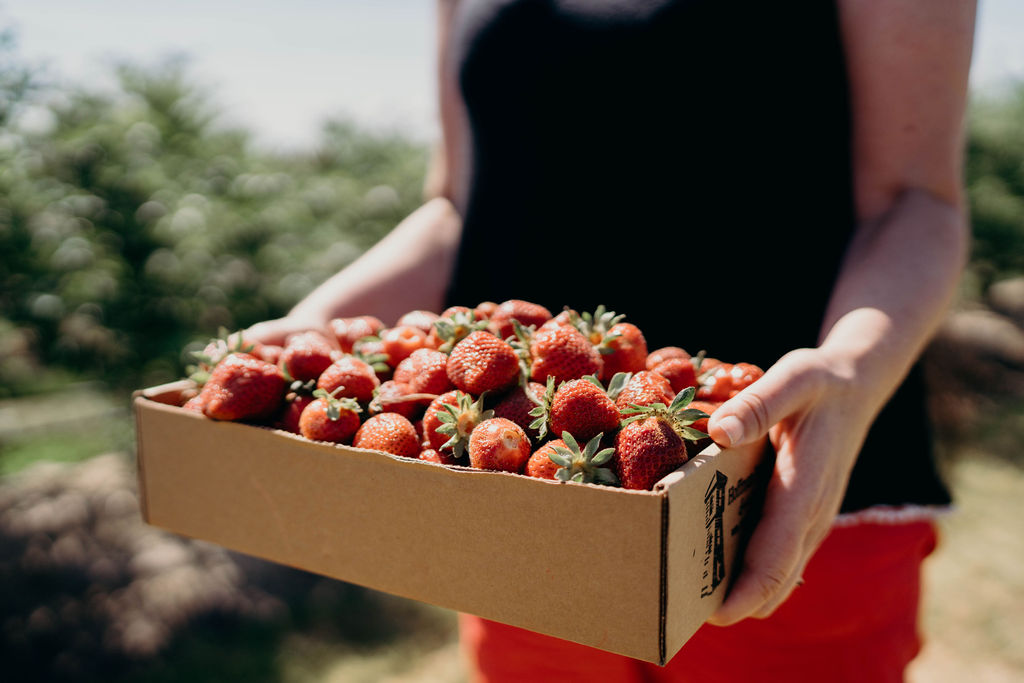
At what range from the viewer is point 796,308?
1.45 m

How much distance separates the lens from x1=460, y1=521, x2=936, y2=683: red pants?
1.32 metres

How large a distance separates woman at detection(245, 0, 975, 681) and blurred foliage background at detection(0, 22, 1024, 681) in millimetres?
1992

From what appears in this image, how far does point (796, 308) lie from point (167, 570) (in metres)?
2.97

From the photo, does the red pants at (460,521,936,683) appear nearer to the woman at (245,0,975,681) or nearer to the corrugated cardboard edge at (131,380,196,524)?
the woman at (245,0,975,681)

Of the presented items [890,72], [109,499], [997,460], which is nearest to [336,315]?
[890,72]

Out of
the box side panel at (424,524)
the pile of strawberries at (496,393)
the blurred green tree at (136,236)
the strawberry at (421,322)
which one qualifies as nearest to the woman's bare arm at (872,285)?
the pile of strawberries at (496,393)

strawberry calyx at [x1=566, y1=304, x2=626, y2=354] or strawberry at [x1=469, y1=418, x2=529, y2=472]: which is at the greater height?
strawberry calyx at [x1=566, y1=304, x2=626, y2=354]

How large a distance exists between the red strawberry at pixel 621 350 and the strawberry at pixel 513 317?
0.15m

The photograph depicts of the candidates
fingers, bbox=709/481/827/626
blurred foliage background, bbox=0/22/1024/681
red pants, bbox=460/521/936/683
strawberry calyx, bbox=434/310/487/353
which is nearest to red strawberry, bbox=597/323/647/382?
strawberry calyx, bbox=434/310/487/353

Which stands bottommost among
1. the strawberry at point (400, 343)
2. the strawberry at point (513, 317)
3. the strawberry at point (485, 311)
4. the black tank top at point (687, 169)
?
the strawberry at point (400, 343)

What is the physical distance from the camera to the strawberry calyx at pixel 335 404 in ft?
3.98

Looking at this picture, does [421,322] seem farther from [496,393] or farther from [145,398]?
[145,398]

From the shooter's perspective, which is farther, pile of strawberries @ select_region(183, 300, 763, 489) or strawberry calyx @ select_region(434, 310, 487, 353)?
strawberry calyx @ select_region(434, 310, 487, 353)

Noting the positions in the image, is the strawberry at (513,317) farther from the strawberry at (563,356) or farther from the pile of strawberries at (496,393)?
the strawberry at (563,356)
